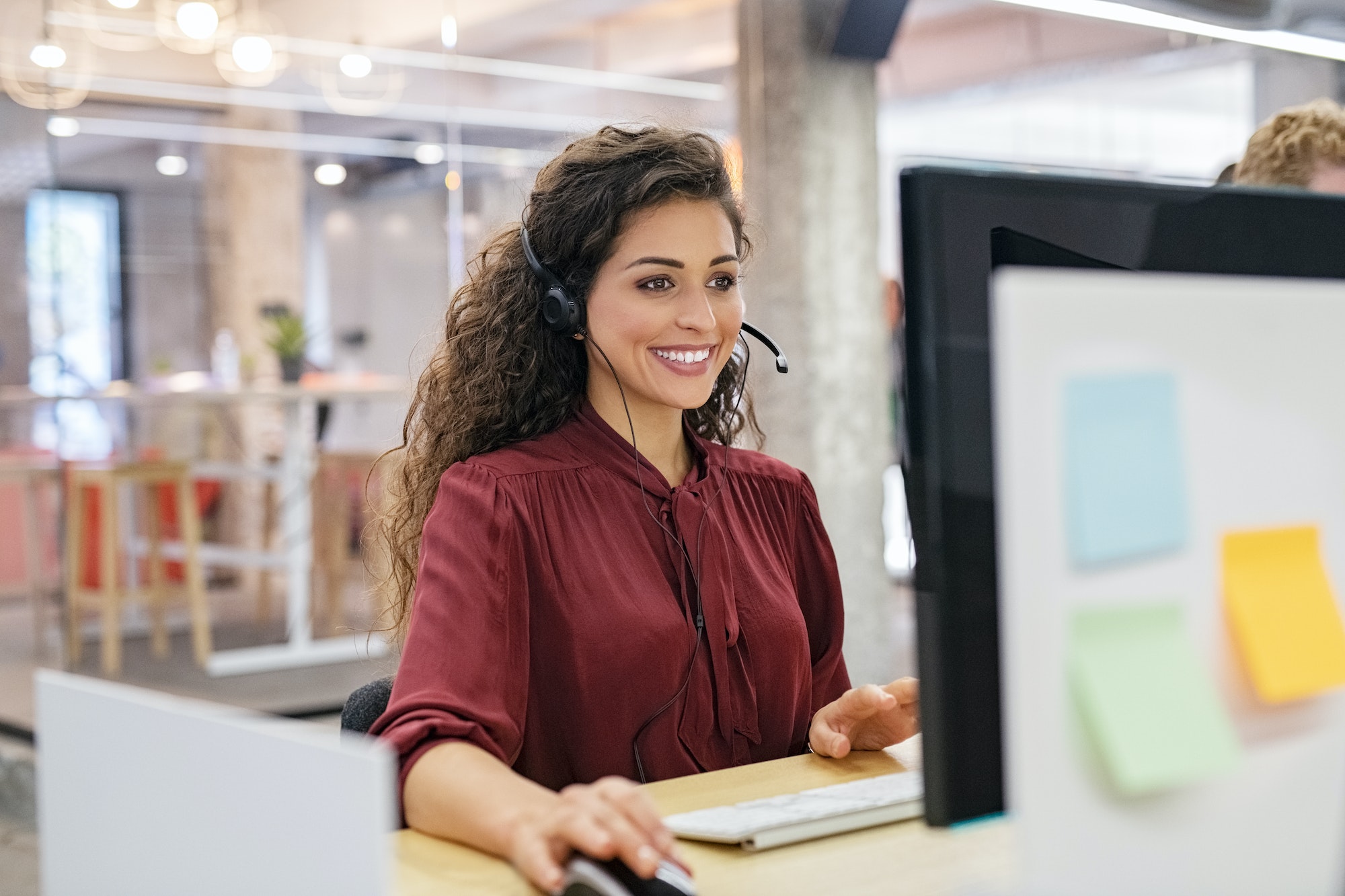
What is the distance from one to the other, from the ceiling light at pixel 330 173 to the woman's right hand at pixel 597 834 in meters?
5.04

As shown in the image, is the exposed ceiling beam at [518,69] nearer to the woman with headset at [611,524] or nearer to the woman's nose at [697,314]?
the woman with headset at [611,524]

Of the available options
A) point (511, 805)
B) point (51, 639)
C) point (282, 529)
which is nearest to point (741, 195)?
point (511, 805)

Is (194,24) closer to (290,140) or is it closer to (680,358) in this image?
(290,140)

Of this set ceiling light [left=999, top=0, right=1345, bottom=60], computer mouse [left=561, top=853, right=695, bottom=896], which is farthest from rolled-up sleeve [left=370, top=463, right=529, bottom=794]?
ceiling light [left=999, top=0, right=1345, bottom=60]

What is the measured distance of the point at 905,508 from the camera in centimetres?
76

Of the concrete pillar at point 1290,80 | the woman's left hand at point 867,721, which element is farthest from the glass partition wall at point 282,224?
the woman's left hand at point 867,721

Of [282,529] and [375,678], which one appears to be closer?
[375,678]

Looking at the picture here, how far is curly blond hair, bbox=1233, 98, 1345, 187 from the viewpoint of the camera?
6.32 ft

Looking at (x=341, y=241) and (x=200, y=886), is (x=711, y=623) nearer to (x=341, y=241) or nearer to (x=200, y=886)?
(x=200, y=886)

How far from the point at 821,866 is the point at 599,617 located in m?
0.47

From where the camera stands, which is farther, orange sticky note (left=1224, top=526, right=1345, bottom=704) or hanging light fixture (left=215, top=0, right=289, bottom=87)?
hanging light fixture (left=215, top=0, right=289, bottom=87)

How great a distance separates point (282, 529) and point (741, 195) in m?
4.14

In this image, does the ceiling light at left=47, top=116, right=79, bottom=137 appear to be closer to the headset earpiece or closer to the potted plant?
the potted plant

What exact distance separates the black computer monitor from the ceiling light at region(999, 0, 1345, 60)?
8.40 ft
